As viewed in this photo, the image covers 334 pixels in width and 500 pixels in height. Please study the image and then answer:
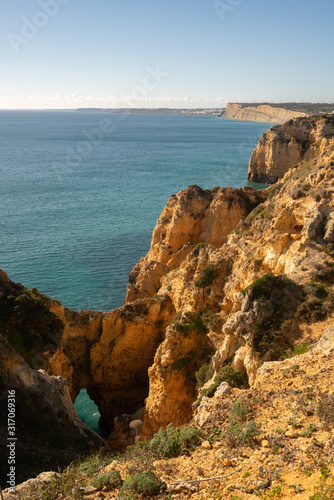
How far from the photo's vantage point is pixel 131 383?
2375 cm

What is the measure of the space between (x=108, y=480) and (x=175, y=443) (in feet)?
5.45

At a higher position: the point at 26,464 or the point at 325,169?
the point at 325,169

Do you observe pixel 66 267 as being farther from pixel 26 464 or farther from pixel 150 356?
pixel 26 464

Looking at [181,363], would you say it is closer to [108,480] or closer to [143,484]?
[108,480]

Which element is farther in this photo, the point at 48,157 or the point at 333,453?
the point at 48,157

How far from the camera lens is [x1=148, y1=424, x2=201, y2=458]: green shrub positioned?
Answer: 8844 mm

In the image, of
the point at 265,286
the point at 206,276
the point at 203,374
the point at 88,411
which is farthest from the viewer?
the point at 88,411

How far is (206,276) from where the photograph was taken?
19.1m

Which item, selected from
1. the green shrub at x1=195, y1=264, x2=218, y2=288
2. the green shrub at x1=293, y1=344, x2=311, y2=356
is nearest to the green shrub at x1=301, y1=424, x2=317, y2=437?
the green shrub at x1=293, y1=344, x2=311, y2=356

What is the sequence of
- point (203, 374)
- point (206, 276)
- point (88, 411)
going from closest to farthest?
point (203, 374) < point (206, 276) < point (88, 411)

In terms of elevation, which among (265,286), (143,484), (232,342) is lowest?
(143,484)

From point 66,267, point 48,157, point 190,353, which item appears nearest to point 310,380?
point 190,353

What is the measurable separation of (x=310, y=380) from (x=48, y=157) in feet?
370

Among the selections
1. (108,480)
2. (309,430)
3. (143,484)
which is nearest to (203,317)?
(309,430)
